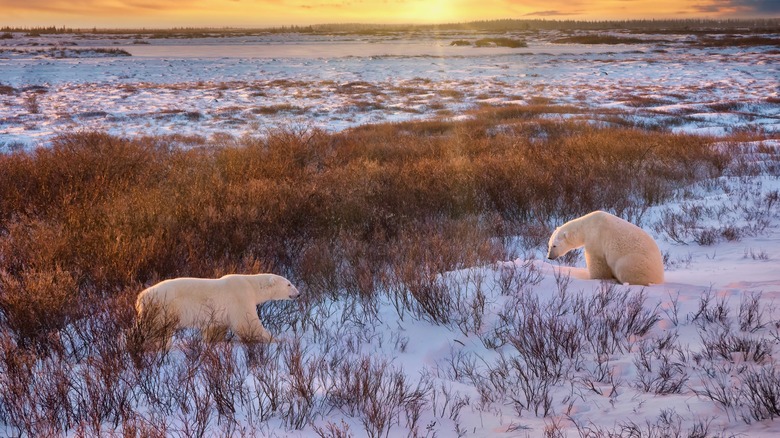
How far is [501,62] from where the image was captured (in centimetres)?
4878

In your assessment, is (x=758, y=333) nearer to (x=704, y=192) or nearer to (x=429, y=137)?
(x=704, y=192)

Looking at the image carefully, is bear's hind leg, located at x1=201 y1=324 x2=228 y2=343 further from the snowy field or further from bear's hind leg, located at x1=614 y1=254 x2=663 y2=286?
bear's hind leg, located at x1=614 y1=254 x2=663 y2=286

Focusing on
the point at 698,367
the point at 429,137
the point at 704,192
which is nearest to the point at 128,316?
the point at 698,367

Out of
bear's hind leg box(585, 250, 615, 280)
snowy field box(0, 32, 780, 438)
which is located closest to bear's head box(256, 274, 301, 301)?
snowy field box(0, 32, 780, 438)

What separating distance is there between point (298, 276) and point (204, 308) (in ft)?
6.10

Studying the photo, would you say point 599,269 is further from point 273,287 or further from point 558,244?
point 273,287

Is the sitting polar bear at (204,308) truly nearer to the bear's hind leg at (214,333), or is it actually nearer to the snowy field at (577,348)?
the bear's hind leg at (214,333)

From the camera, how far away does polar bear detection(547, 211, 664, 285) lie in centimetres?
493

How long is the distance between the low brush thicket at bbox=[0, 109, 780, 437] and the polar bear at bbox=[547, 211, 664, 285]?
52cm

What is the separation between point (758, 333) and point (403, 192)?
18.5ft

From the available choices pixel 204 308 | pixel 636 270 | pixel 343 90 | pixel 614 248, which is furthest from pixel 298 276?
pixel 343 90

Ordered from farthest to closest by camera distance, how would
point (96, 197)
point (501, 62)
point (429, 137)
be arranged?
point (501, 62) < point (429, 137) < point (96, 197)

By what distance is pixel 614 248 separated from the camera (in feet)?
16.4

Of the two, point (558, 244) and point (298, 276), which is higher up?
point (558, 244)
